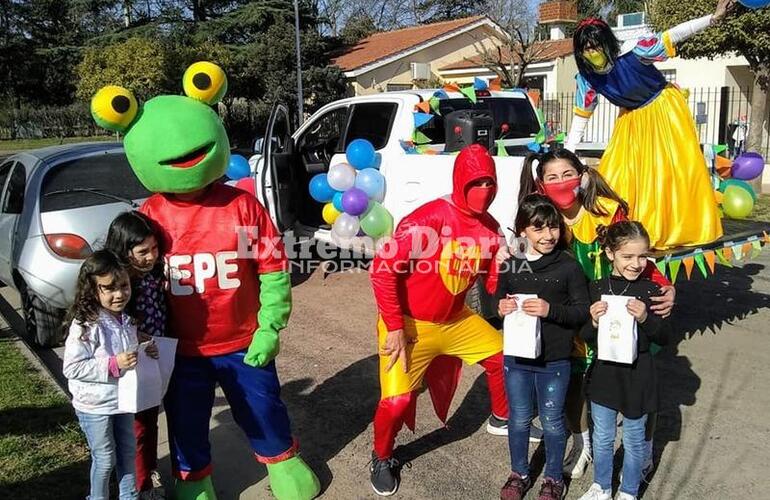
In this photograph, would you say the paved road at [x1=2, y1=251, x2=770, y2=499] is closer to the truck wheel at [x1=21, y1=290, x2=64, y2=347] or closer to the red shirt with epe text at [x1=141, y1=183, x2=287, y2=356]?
the truck wheel at [x1=21, y1=290, x2=64, y2=347]

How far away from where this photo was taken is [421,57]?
88.3ft

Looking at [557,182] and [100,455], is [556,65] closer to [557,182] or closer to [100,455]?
[557,182]

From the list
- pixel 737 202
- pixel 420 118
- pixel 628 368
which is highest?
pixel 420 118

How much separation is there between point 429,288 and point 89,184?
3.52 metres

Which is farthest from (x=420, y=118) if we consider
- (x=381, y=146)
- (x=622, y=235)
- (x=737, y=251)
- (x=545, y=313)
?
(x=545, y=313)

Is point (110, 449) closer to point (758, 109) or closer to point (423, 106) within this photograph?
point (423, 106)

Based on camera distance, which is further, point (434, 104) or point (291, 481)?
point (434, 104)

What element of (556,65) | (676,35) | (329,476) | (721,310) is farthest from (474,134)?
(556,65)

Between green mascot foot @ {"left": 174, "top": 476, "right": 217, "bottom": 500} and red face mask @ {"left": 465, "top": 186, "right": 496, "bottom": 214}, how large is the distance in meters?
1.76

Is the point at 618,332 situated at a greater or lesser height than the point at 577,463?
greater

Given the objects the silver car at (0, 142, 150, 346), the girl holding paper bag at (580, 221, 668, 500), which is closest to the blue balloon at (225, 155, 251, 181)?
the silver car at (0, 142, 150, 346)

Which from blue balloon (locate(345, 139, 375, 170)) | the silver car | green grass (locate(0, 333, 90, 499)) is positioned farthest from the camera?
blue balloon (locate(345, 139, 375, 170))

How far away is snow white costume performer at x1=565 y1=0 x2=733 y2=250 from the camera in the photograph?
165 inches

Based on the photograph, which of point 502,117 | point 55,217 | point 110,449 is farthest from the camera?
point 502,117
